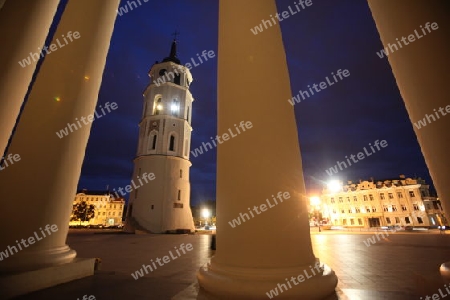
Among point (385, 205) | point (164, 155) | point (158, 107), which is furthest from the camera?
point (385, 205)

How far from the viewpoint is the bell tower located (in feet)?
103

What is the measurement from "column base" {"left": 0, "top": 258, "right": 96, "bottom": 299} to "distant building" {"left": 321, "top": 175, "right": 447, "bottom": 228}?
7814 cm

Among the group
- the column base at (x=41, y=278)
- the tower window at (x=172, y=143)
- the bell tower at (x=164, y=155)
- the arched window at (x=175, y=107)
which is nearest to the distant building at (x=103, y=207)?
the bell tower at (x=164, y=155)

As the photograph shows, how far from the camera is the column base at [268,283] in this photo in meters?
2.47

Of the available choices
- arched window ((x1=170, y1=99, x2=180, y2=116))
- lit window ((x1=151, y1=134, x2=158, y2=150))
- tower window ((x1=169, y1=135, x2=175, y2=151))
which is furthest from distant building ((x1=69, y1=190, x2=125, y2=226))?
arched window ((x1=170, y1=99, x2=180, y2=116))

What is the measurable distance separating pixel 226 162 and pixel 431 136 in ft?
8.32

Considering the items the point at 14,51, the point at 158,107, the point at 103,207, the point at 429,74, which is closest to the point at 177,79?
the point at 158,107

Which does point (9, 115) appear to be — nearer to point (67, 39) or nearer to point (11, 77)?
point (11, 77)

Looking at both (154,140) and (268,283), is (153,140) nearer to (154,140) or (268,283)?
(154,140)

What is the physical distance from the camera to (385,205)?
6738cm

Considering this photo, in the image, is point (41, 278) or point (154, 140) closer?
point (41, 278)

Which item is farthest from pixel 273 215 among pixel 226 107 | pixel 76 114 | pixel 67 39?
pixel 67 39

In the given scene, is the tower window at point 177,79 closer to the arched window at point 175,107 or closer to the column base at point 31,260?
the arched window at point 175,107

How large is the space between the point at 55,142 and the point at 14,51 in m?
1.99
